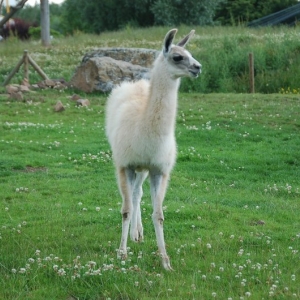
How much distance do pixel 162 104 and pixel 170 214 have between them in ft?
8.33

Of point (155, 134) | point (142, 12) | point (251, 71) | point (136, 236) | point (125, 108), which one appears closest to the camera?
point (155, 134)

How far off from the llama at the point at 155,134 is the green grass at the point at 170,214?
1.91ft

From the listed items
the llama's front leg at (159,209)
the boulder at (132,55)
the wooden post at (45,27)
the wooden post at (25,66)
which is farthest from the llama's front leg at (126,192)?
the wooden post at (45,27)

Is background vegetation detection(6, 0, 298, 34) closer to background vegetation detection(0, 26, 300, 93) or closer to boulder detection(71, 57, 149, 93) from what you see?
background vegetation detection(0, 26, 300, 93)

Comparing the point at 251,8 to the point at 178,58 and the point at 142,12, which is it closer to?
the point at 142,12

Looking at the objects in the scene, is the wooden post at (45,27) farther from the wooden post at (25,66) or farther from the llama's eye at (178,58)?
the llama's eye at (178,58)

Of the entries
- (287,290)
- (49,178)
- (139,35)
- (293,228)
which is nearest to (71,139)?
(49,178)

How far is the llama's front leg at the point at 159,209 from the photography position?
23.6 ft

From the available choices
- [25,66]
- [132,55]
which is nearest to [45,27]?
[25,66]

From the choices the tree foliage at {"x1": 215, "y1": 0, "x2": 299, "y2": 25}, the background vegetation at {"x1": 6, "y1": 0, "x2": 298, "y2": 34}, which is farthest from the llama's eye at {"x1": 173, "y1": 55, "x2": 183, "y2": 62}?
the tree foliage at {"x1": 215, "y1": 0, "x2": 299, "y2": 25}

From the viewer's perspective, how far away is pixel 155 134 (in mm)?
7414

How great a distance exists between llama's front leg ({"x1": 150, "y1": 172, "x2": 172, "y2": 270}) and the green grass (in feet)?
0.47

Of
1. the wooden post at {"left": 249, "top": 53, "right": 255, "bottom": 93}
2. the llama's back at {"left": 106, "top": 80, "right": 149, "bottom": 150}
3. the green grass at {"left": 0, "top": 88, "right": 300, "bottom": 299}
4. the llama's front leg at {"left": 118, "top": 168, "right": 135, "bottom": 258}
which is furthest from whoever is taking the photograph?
the wooden post at {"left": 249, "top": 53, "right": 255, "bottom": 93}

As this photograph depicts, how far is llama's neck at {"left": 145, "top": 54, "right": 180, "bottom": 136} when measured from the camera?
7.43m
